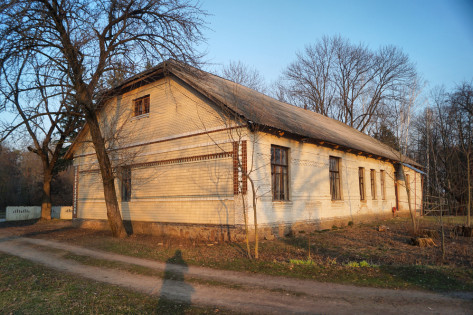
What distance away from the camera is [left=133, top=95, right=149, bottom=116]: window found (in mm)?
17108

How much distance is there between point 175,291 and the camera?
665 centimetres

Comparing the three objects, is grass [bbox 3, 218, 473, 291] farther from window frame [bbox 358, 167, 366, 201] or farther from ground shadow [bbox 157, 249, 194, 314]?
window frame [bbox 358, 167, 366, 201]

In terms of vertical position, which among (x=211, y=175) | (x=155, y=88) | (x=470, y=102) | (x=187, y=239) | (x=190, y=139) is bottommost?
(x=187, y=239)

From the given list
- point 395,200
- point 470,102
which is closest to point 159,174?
point 395,200

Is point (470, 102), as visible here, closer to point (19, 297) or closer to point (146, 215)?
point (146, 215)

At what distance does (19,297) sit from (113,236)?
8338mm

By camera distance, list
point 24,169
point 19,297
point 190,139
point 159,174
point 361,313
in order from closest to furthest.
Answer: point 361,313 → point 19,297 → point 190,139 → point 159,174 → point 24,169

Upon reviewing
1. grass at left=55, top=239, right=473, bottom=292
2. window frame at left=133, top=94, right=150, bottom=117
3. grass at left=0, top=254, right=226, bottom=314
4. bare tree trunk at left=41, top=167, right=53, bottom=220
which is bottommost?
grass at left=0, top=254, right=226, bottom=314

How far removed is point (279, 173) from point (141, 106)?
26.2 ft

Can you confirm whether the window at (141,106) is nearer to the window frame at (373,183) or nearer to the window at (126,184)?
the window at (126,184)

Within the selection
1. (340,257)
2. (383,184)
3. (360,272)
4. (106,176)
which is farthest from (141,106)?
(383,184)

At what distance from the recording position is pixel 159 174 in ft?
51.4

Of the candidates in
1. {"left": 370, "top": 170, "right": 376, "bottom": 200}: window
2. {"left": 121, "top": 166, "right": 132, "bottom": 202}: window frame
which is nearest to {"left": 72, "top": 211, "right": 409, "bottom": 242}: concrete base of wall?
{"left": 121, "top": 166, "right": 132, "bottom": 202}: window frame

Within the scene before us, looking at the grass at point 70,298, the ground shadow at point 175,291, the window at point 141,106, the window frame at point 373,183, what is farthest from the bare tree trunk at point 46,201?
the window frame at point 373,183
